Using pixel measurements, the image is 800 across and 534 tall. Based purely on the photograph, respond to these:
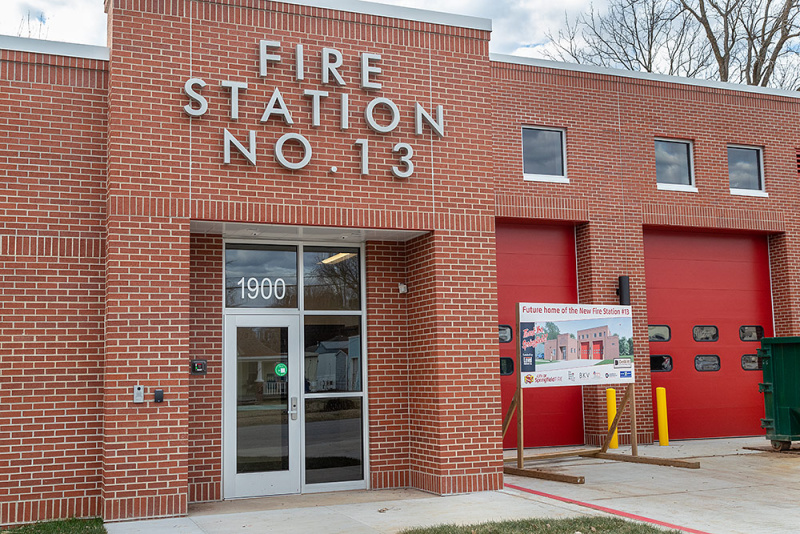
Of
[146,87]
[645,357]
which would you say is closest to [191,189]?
[146,87]

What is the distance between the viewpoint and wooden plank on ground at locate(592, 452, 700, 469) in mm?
12625

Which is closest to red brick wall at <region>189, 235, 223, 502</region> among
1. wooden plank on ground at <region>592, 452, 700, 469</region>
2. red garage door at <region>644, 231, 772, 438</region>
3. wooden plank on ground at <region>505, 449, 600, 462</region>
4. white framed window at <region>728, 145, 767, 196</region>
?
wooden plank on ground at <region>505, 449, 600, 462</region>

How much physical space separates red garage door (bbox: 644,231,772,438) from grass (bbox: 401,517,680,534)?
8.55 m

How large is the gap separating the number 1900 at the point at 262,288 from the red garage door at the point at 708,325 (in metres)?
8.63

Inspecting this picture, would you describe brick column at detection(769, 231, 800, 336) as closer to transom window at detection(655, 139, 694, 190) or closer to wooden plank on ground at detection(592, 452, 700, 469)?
transom window at detection(655, 139, 694, 190)

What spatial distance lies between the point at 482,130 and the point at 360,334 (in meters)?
3.30

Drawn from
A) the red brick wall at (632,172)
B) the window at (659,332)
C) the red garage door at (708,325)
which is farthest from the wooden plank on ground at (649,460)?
the window at (659,332)

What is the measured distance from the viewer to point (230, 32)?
Answer: 401 inches

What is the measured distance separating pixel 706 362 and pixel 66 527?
13013 mm

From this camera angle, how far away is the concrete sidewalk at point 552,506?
8680 millimetres

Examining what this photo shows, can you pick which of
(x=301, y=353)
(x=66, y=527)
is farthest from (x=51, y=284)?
(x=301, y=353)

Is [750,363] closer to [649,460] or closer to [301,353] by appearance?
[649,460]

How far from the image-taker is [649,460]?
1300 cm

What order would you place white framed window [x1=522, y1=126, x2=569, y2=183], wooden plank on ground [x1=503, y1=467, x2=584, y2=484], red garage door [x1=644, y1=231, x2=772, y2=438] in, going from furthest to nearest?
red garage door [x1=644, y1=231, x2=772, y2=438], white framed window [x1=522, y1=126, x2=569, y2=183], wooden plank on ground [x1=503, y1=467, x2=584, y2=484]
